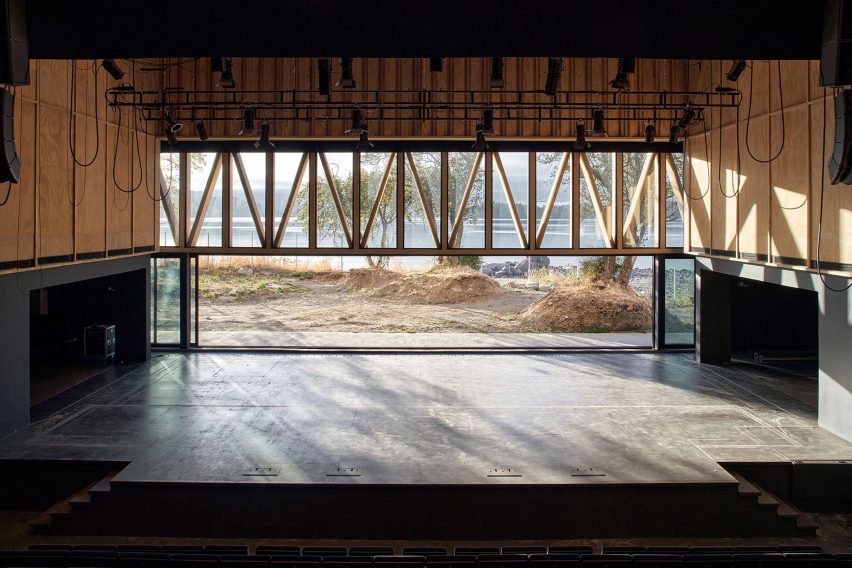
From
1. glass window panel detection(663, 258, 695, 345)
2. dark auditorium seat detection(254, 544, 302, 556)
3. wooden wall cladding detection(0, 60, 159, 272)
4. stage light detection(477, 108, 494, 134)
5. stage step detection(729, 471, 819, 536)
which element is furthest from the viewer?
glass window panel detection(663, 258, 695, 345)

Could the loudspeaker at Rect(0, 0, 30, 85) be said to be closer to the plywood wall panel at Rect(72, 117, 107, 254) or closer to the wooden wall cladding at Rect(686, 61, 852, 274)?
the plywood wall panel at Rect(72, 117, 107, 254)

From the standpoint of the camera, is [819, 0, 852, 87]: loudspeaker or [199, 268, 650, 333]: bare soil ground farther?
[199, 268, 650, 333]: bare soil ground

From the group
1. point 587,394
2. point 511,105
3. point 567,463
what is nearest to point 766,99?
point 511,105

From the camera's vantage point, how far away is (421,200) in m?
17.3

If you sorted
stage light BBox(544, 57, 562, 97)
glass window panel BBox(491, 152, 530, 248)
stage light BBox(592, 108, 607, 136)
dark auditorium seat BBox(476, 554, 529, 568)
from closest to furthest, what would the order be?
dark auditorium seat BBox(476, 554, 529, 568) < stage light BBox(544, 57, 562, 97) < stage light BBox(592, 108, 607, 136) < glass window panel BBox(491, 152, 530, 248)

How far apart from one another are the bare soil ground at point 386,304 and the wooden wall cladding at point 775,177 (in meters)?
8.16

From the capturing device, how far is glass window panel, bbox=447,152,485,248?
17422 millimetres

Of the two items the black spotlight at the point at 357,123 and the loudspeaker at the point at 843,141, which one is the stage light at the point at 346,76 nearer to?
the black spotlight at the point at 357,123

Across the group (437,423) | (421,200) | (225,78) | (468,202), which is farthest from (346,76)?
(468,202)

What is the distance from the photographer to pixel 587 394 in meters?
13.0

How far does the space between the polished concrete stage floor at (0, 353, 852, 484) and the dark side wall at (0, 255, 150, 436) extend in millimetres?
594

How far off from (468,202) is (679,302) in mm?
5586

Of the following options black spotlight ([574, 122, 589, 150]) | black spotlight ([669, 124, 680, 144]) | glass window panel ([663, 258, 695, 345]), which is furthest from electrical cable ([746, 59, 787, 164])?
glass window panel ([663, 258, 695, 345])

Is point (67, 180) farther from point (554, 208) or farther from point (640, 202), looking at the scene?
point (640, 202)
